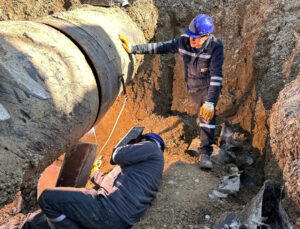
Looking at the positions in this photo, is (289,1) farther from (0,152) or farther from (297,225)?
(0,152)

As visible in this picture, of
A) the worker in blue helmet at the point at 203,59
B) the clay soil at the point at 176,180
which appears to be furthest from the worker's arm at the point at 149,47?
the clay soil at the point at 176,180

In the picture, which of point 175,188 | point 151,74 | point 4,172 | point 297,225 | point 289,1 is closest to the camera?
point 4,172

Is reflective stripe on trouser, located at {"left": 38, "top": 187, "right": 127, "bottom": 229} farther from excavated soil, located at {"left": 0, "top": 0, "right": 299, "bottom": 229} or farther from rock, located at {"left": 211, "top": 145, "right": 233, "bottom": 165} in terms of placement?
rock, located at {"left": 211, "top": 145, "right": 233, "bottom": 165}

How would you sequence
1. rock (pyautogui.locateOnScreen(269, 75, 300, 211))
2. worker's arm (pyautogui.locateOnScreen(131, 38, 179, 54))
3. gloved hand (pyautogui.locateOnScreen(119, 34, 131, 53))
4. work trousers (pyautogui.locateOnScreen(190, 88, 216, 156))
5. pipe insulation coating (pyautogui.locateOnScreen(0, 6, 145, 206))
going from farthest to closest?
work trousers (pyautogui.locateOnScreen(190, 88, 216, 156))
worker's arm (pyautogui.locateOnScreen(131, 38, 179, 54))
gloved hand (pyautogui.locateOnScreen(119, 34, 131, 53))
rock (pyautogui.locateOnScreen(269, 75, 300, 211))
pipe insulation coating (pyautogui.locateOnScreen(0, 6, 145, 206))

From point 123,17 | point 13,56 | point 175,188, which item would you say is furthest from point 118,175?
point 123,17

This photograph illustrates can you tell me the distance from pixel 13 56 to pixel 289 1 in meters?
3.78

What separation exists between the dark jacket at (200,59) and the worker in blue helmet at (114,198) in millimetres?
1127

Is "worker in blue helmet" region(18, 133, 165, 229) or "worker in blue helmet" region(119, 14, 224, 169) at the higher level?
"worker in blue helmet" region(119, 14, 224, 169)

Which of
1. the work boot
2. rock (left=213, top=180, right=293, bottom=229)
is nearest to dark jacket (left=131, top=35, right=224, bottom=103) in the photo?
the work boot

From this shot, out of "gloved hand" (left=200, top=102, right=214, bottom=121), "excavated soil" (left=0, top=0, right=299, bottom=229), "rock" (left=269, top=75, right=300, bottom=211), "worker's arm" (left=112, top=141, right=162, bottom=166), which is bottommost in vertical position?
"excavated soil" (left=0, top=0, right=299, bottom=229)

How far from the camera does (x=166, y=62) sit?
472 centimetres

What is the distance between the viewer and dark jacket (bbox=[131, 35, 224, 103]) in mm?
3373

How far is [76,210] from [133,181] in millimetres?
562

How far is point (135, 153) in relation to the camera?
8.59 ft
